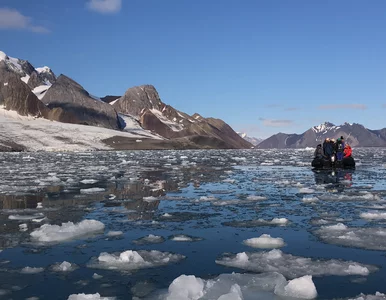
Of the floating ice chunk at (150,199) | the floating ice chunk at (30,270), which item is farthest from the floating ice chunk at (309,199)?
the floating ice chunk at (30,270)

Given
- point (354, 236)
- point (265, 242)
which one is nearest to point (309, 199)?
point (354, 236)

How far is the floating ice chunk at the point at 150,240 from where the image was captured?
7.77 metres

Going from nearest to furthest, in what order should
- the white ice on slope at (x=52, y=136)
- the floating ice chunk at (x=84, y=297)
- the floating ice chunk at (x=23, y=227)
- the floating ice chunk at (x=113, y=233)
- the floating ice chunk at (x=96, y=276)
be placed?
1. the floating ice chunk at (x=84, y=297)
2. the floating ice chunk at (x=96, y=276)
3. the floating ice chunk at (x=113, y=233)
4. the floating ice chunk at (x=23, y=227)
5. the white ice on slope at (x=52, y=136)

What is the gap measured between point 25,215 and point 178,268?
6.14 metres

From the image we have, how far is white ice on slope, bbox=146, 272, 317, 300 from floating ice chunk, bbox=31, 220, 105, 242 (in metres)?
Result: 3.73

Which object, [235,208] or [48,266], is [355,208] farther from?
[48,266]

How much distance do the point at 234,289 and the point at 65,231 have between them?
15.5ft

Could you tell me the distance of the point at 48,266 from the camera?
6266 mm

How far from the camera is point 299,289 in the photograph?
4992mm

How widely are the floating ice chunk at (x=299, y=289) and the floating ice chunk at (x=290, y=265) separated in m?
0.68

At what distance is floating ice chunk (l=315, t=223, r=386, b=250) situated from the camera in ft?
24.5

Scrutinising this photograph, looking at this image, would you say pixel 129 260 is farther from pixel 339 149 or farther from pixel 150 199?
pixel 339 149

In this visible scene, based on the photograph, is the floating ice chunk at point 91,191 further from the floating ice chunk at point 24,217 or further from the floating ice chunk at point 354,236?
the floating ice chunk at point 354,236

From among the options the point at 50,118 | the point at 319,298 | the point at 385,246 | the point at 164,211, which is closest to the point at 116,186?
the point at 164,211
